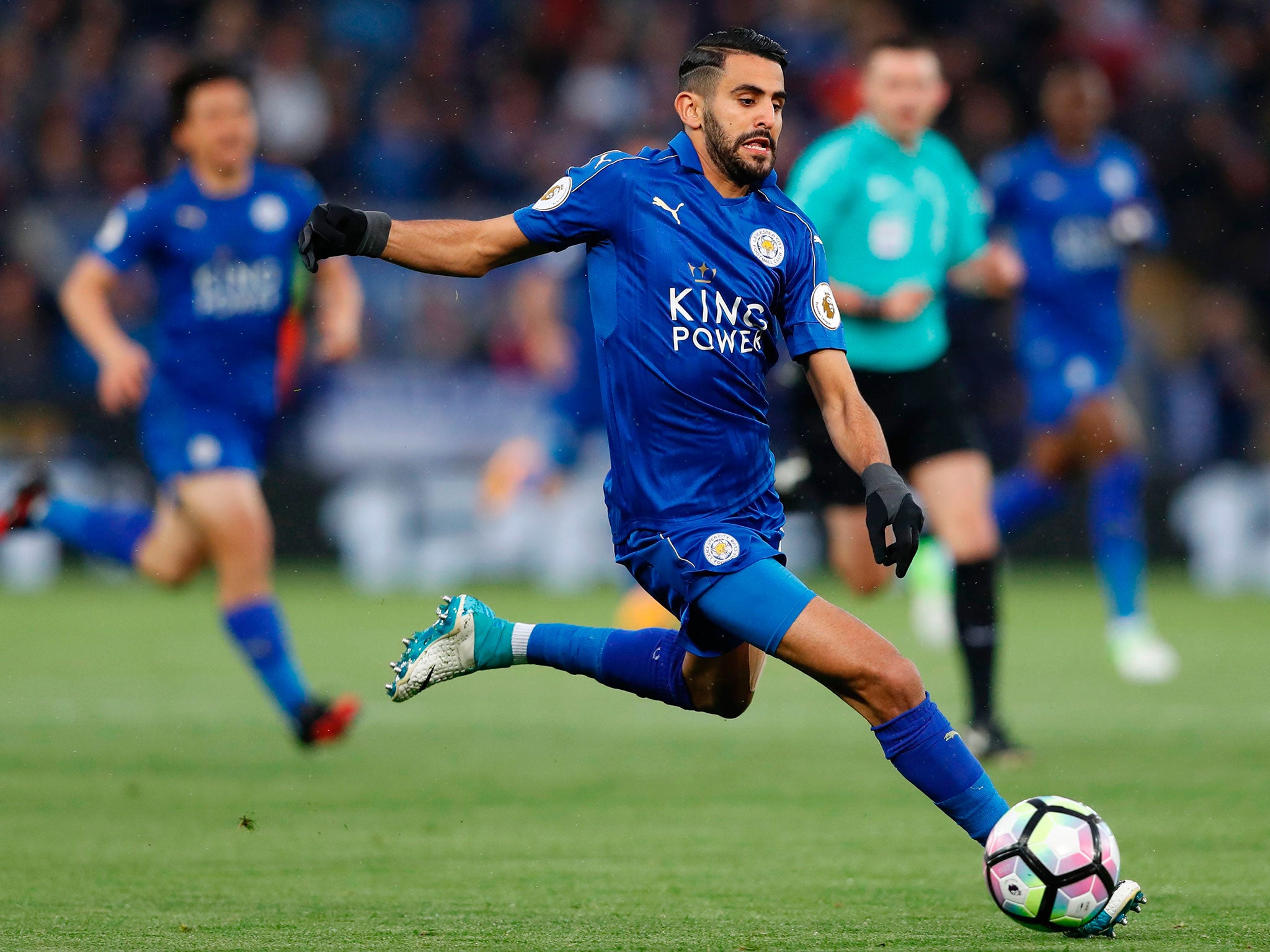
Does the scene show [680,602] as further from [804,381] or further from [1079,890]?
[804,381]

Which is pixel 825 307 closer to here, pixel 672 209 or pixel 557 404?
pixel 672 209

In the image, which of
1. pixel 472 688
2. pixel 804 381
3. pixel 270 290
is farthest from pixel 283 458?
pixel 804 381

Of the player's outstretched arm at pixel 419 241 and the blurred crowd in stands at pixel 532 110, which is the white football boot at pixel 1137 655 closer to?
the blurred crowd in stands at pixel 532 110

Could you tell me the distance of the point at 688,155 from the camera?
454cm

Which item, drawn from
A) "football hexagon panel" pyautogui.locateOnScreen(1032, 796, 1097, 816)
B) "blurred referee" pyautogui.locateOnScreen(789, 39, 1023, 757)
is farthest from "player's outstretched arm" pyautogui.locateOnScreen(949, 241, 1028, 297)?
"football hexagon panel" pyautogui.locateOnScreen(1032, 796, 1097, 816)

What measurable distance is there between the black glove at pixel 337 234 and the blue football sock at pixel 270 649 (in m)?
2.95

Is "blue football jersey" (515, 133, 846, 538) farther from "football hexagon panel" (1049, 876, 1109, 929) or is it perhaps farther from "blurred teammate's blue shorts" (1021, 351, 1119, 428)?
"blurred teammate's blue shorts" (1021, 351, 1119, 428)

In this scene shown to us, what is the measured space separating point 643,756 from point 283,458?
8272 mm

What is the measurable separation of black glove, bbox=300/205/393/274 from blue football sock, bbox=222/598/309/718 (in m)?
2.95

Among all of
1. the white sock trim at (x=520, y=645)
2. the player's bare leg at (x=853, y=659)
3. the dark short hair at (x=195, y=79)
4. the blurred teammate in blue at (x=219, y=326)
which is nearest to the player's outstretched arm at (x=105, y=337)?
the blurred teammate in blue at (x=219, y=326)

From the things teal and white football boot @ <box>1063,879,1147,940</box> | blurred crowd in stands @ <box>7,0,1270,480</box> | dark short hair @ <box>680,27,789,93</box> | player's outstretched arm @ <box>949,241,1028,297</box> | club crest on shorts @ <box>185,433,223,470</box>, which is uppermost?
blurred crowd in stands @ <box>7,0,1270,480</box>

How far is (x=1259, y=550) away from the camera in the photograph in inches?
561

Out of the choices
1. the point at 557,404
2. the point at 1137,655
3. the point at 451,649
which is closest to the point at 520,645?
the point at 451,649

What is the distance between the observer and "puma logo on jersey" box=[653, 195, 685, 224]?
4.44 metres
